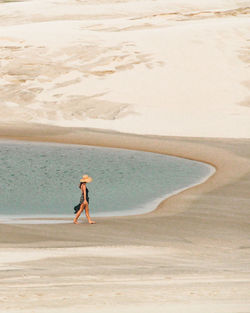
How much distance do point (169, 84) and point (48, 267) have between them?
1360 inches

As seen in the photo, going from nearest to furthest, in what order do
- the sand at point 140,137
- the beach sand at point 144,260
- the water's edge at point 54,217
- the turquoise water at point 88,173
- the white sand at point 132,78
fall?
the beach sand at point 144,260 → the sand at point 140,137 → the water's edge at point 54,217 → the turquoise water at point 88,173 → the white sand at point 132,78

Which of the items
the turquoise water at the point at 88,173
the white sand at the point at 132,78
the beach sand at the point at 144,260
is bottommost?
the white sand at the point at 132,78

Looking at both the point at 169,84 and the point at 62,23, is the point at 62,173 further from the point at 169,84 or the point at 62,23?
the point at 62,23

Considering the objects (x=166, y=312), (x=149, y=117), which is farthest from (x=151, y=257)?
(x=149, y=117)

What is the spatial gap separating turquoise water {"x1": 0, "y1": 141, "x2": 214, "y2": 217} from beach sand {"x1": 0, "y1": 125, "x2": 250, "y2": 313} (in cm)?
90

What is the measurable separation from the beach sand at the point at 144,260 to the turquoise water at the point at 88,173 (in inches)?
35.5

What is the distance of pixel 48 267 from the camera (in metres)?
9.77

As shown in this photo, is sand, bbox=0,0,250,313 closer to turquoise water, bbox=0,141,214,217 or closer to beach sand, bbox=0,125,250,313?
beach sand, bbox=0,125,250,313

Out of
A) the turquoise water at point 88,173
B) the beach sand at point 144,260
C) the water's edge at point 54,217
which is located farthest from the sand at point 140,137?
the turquoise water at point 88,173

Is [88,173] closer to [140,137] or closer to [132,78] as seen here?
[140,137]

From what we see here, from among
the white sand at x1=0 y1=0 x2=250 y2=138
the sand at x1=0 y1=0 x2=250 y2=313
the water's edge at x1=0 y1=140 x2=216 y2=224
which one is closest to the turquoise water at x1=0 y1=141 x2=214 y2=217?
the water's edge at x1=0 y1=140 x2=216 y2=224

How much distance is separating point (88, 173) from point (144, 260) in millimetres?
12295

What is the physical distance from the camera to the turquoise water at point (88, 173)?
17.5m

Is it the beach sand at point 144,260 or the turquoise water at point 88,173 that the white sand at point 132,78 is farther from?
the beach sand at point 144,260
